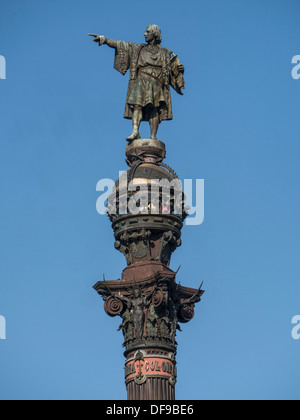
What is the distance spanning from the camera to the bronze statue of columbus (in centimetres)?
5912

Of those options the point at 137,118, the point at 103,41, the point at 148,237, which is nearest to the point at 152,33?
the point at 103,41

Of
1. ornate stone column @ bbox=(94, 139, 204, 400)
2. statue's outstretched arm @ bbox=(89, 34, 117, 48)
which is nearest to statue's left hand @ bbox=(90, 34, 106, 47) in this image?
statue's outstretched arm @ bbox=(89, 34, 117, 48)

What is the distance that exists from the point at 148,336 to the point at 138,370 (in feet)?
4.34

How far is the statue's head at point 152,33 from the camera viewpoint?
2329 inches

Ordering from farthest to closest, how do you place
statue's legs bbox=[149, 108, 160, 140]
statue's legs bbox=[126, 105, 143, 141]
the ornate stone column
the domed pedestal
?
statue's legs bbox=[149, 108, 160, 140] < statue's legs bbox=[126, 105, 143, 141] < the domed pedestal < the ornate stone column

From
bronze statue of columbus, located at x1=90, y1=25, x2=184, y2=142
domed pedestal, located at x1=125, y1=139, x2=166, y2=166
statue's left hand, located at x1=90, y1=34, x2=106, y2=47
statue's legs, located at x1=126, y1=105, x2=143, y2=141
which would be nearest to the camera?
domed pedestal, located at x1=125, y1=139, x2=166, y2=166

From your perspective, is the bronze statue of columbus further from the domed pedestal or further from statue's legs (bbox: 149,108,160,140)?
the domed pedestal

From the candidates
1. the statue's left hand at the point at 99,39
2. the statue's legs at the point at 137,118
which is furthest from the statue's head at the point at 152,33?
the statue's legs at the point at 137,118

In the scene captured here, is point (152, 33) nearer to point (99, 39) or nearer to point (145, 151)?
point (99, 39)

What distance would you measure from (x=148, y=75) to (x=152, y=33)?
1724 mm

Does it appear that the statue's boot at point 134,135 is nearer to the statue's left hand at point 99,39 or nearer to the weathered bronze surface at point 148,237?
the weathered bronze surface at point 148,237

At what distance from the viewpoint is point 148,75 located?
59438 mm

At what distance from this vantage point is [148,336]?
54.2 metres
